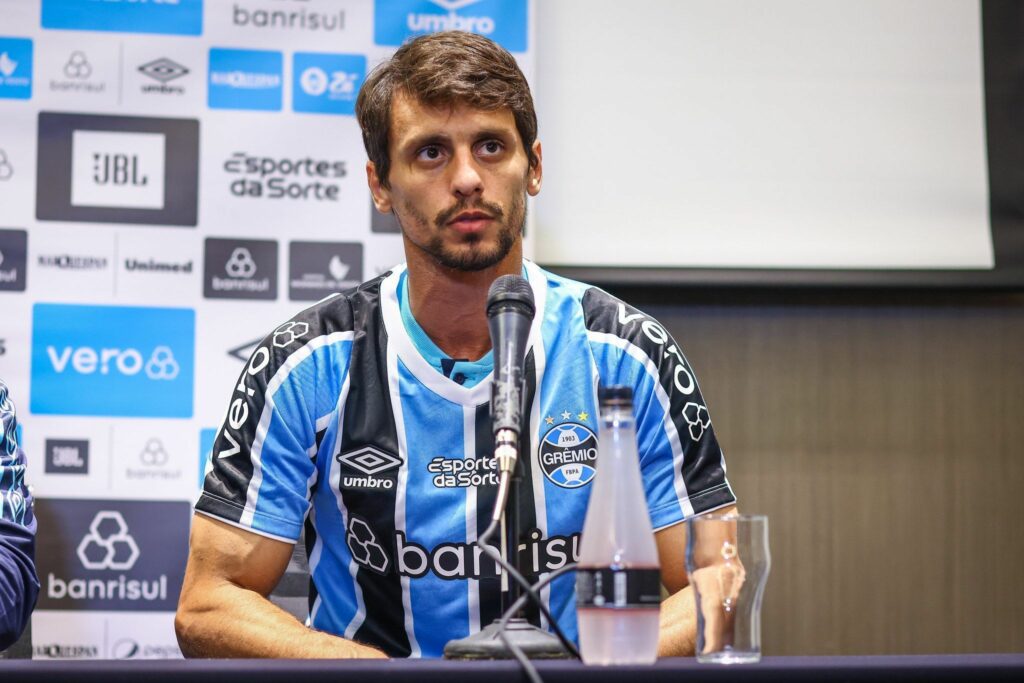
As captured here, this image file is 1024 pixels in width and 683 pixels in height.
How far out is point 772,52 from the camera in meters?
2.82

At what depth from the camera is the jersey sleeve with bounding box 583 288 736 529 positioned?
174 cm

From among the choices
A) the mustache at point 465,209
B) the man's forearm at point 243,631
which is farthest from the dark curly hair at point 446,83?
the man's forearm at point 243,631

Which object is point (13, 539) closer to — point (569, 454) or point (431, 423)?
point (431, 423)

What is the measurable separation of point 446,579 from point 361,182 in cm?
111

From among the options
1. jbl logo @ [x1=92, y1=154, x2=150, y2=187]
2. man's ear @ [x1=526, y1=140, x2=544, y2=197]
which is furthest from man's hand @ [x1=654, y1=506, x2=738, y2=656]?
jbl logo @ [x1=92, y1=154, x2=150, y2=187]

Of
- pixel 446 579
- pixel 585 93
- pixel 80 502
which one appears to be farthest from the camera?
pixel 585 93

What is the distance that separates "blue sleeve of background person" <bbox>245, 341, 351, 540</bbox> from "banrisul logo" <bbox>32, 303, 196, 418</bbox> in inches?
30.8

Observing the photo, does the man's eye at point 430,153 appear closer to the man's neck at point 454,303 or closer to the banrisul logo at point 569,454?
the man's neck at point 454,303

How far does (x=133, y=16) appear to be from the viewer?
255cm

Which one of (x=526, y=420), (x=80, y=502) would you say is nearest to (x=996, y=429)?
(x=526, y=420)

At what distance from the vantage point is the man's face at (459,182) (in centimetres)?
178

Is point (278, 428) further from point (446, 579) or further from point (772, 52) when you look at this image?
point (772, 52)

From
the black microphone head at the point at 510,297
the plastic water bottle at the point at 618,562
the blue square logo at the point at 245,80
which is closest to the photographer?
the plastic water bottle at the point at 618,562

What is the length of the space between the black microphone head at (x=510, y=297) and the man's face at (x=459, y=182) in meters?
0.51
